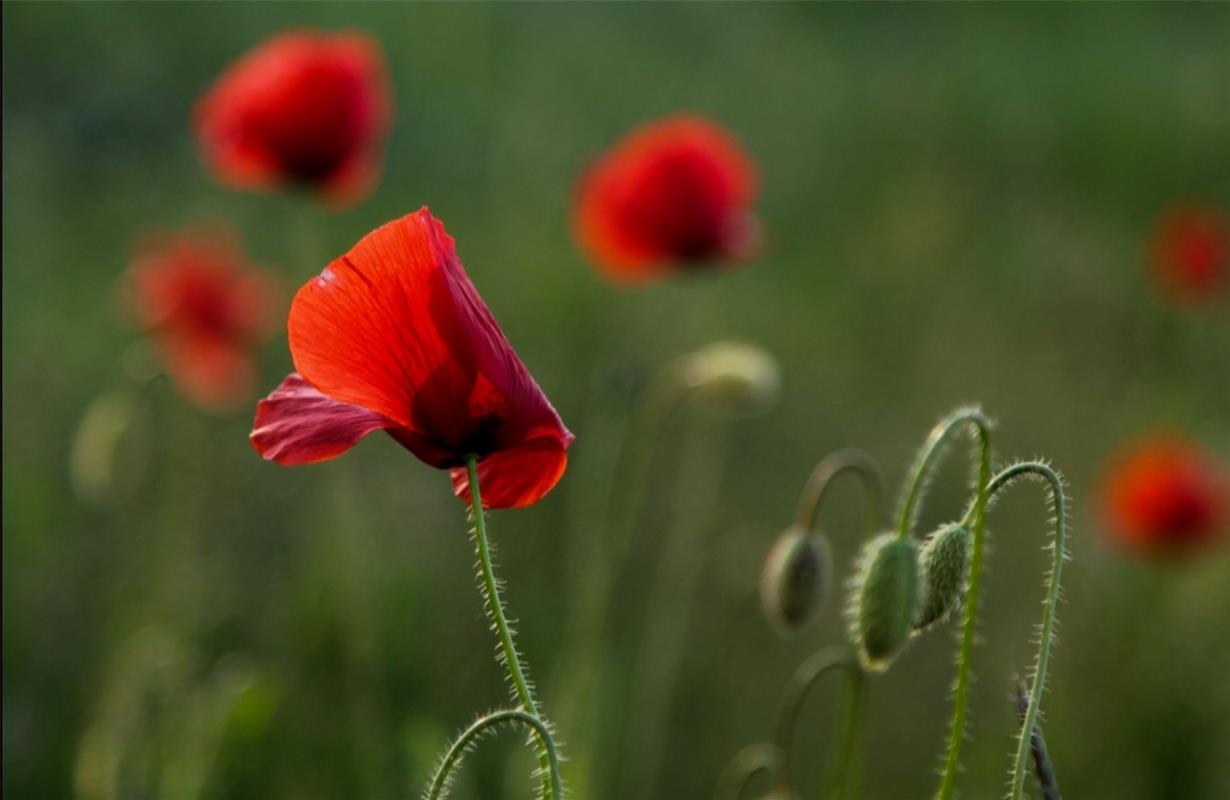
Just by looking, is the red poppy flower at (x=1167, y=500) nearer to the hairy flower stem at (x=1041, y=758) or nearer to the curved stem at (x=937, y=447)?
the curved stem at (x=937, y=447)

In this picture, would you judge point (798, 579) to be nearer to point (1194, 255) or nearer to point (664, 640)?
point (664, 640)

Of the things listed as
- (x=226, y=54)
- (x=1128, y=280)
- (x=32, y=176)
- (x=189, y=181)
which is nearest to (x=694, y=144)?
(x=32, y=176)

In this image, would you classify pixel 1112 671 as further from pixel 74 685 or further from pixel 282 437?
pixel 282 437

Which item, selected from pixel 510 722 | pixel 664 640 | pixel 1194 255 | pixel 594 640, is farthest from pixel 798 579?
pixel 1194 255

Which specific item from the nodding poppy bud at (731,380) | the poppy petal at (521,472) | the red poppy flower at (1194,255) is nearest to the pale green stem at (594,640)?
the nodding poppy bud at (731,380)

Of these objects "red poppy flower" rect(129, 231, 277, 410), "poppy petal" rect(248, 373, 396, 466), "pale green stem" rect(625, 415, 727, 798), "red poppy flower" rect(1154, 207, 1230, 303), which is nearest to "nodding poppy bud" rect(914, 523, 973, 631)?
"poppy petal" rect(248, 373, 396, 466)

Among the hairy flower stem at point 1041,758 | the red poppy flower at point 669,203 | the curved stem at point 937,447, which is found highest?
the red poppy flower at point 669,203
